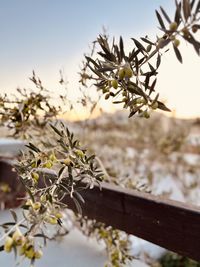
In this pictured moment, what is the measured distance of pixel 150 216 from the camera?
109 cm

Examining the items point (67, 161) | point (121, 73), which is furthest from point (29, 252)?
point (121, 73)

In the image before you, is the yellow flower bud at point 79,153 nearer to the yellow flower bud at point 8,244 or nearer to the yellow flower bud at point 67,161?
the yellow flower bud at point 67,161

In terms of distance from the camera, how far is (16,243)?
1.80 ft

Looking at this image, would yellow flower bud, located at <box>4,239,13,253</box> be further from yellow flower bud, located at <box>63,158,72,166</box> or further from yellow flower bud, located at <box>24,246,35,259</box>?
yellow flower bud, located at <box>63,158,72,166</box>

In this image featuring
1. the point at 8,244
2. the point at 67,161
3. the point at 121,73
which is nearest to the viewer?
the point at 8,244

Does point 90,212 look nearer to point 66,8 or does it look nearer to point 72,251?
point 72,251

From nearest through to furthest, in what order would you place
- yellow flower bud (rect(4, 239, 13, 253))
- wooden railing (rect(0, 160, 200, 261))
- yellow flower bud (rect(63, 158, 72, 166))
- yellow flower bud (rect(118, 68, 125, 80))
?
yellow flower bud (rect(4, 239, 13, 253)) < yellow flower bud (rect(118, 68, 125, 80)) < yellow flower bud (rect(63, 158, 72, 166)) < wooden railing (rect(0, 160, 200, 261))

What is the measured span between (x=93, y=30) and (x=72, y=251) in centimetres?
104

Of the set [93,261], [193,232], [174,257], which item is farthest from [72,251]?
[174,257]

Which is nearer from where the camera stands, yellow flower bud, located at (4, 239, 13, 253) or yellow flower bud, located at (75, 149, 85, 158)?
yellow flower bud, located at (4, 239, 13, 253)

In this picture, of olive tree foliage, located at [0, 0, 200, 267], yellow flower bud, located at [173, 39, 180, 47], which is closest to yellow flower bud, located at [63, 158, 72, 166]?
olive tree foliage, located at [0, 0, 200, 267]

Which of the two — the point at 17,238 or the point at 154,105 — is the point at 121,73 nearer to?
the point at 154,105

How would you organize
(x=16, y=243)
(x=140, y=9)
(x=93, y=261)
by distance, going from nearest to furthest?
1. (x=16, y=243)
2. (x=140, y=9)
3. (x=93, y=261)

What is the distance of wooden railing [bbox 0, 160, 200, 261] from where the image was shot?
3.21ft
